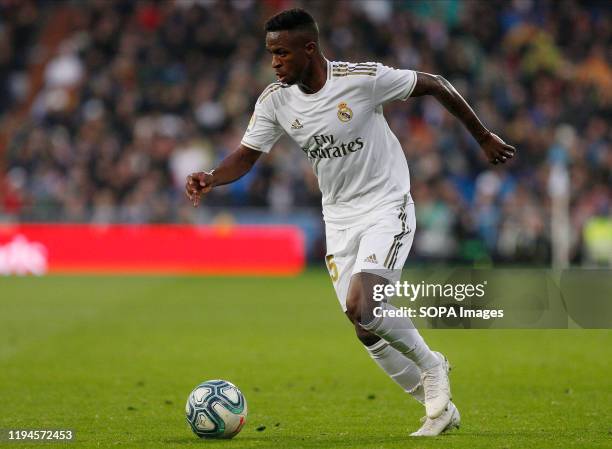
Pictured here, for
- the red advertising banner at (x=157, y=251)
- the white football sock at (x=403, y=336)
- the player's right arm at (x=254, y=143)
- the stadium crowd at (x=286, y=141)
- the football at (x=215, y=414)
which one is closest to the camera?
the white football sock at (x=403, y=336)

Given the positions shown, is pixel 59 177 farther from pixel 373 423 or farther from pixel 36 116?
pixel 373 423

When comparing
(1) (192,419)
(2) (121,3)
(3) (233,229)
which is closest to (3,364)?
(1) (192,419)

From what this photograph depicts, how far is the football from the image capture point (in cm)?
732

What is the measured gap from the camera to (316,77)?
7.50m

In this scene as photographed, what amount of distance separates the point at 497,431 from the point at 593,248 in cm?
1847

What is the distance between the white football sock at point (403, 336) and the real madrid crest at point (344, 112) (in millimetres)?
1158

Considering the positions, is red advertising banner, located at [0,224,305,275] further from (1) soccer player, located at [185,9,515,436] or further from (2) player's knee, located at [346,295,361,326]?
(2) player's knee, located at [346,295,361,326]

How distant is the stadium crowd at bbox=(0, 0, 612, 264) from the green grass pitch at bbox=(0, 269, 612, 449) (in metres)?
6.81

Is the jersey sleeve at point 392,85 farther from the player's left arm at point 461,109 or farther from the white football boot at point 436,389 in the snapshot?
the white football boot at point 436,389

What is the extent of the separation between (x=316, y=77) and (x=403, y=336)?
1674 millimetres

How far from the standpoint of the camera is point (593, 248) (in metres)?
25.4

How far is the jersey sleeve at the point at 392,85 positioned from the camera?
7.46 m

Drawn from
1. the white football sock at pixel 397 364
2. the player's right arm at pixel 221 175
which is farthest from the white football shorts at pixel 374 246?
the player's right arm at pixel 221 175

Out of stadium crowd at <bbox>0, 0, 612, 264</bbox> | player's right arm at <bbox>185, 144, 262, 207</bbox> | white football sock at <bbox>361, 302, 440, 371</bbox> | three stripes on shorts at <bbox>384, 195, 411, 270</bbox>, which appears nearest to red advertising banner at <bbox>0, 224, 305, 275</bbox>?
stadium crowd at <bbox>0, 0, 612, 264</bbox>
